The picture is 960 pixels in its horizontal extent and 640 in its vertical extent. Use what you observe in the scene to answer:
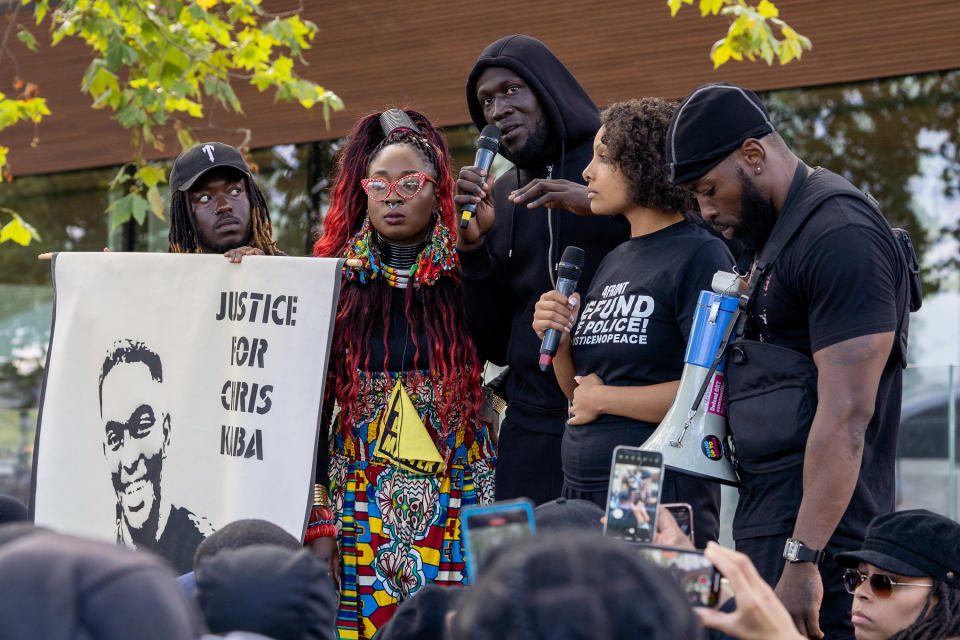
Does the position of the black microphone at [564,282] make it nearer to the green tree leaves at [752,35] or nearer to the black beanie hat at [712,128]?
the black beanie hat at [712,128]

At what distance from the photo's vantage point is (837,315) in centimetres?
299

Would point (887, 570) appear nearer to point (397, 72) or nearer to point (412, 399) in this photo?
point (412, 399)

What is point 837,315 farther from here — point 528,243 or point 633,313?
point 528,243

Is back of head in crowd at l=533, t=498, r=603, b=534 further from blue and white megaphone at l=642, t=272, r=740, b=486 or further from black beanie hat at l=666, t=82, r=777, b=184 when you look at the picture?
black beanie hat at l=666, t=82, r=777, b=184

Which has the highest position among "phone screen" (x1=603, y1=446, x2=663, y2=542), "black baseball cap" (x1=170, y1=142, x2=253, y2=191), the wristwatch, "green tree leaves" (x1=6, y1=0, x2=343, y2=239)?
"green tree leaves" (x1=6, y1=0, x2=343, y2=239)

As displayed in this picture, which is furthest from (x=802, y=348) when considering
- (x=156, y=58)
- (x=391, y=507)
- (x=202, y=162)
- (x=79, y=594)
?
(x=156, y=58)

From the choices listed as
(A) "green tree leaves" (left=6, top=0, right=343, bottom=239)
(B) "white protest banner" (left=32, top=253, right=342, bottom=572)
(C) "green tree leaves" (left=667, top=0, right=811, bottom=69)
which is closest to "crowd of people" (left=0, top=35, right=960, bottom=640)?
(B) "white protest banner" (left=32, top=253, right=342, bottom=572)

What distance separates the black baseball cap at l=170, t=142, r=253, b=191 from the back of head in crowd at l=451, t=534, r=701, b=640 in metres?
3.29

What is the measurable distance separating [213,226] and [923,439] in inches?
184

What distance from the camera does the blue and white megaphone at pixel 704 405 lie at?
324 centimetres

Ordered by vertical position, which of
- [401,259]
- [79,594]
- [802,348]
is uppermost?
[401,259]

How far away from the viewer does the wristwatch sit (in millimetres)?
2951

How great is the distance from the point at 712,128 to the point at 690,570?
56.8 inches

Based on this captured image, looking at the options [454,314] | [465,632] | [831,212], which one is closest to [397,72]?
[454,314]
